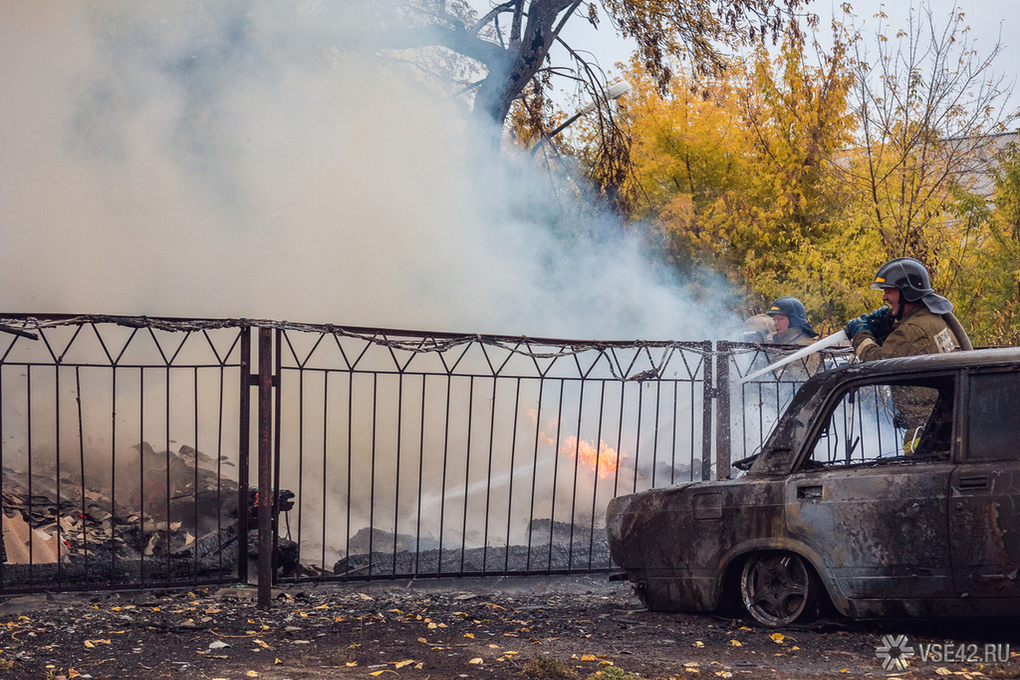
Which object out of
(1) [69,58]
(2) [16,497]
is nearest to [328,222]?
(1) [69,58]

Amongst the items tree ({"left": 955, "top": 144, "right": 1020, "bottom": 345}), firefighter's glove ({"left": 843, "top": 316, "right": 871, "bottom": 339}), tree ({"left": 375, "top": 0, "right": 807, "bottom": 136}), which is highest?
tree ({"left": 375, "top": 0, "right": 807, "bottom": 136})

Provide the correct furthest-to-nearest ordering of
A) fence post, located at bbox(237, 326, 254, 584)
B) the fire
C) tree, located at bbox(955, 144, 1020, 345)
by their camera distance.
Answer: tree, located at bbox(955, 144, 1020, 345) < the fire < fence post, located at bbox(237, 326, 254, 584)

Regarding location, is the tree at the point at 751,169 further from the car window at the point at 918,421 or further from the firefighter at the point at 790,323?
the car window at the point at 918,421

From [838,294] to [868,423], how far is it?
8.75m

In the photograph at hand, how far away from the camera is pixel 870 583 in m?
4.35

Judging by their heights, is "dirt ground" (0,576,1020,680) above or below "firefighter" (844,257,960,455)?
below

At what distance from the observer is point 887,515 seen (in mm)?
4309

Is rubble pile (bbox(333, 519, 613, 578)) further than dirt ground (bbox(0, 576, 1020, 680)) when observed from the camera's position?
Yes

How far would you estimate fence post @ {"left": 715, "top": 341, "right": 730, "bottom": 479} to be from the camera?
20.5 ft

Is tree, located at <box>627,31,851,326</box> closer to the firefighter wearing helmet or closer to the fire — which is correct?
the fire

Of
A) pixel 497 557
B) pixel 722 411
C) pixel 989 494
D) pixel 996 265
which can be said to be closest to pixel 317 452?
pixel 497 557

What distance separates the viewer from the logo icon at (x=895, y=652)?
13.2 ft

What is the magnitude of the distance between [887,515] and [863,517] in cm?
11

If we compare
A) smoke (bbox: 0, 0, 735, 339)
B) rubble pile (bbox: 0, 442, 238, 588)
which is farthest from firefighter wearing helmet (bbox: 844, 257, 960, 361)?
smoke (bbox: 0, 0, 735, 339)
